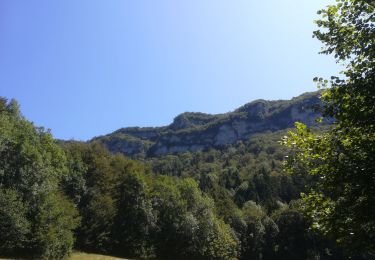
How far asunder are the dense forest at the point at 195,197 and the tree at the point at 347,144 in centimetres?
4

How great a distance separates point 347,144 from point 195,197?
227ft

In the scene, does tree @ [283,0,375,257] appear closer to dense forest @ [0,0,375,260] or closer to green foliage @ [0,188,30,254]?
dense forest @ [0,0,375,260]

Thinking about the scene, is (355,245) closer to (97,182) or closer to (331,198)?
(331,198)

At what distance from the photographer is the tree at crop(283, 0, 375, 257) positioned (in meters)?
13.5

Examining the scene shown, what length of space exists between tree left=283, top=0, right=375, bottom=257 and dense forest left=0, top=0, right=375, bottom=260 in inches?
1.5

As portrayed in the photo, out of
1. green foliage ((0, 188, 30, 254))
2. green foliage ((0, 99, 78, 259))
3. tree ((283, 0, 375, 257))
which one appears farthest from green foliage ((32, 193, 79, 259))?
tree ((283, 0, 375, 257))

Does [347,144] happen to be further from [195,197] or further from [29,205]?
[195,197]

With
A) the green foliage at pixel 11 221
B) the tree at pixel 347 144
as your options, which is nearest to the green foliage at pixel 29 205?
the green foliage at pixel 11 221

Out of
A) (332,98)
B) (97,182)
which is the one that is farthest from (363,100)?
(97,182)

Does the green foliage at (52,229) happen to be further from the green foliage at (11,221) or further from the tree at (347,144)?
the tree at (347,144)

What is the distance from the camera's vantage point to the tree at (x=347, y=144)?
13.5 meters

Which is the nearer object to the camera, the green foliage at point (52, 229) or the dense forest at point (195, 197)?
the dense forest at point (195, 197)

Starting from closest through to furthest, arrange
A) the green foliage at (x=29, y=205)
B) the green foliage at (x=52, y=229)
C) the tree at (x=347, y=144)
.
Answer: the tree at (x=347, y=144), the green foliage at (x=29, y=205), the green foliage at (x=52, y=229)

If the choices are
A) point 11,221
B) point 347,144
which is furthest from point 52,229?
point 347,144
